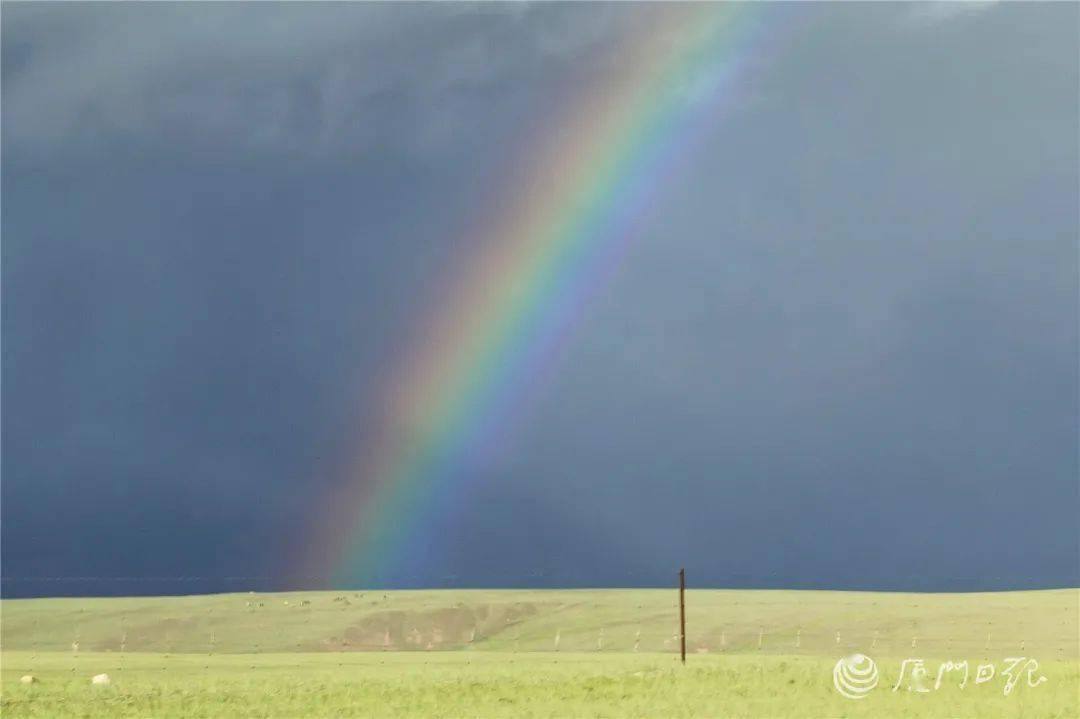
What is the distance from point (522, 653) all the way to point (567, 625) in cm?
2480

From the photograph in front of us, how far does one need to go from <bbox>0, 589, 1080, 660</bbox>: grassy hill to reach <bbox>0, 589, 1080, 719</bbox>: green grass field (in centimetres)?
31

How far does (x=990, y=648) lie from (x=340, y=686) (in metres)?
52.4

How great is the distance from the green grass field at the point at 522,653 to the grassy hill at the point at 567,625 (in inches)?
12.2

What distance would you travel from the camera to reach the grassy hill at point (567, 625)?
319 feet

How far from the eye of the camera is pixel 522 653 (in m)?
89.8

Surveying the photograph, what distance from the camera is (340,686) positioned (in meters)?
52.6

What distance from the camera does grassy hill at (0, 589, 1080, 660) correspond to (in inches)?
3826

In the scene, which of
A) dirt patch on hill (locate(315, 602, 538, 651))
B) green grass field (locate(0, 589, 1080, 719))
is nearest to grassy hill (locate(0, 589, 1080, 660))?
dirt patch on hill (locate(315, 602, 538, 651))

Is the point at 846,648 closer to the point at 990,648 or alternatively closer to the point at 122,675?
the point at 990,648

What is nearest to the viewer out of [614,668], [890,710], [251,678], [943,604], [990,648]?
[890,710]

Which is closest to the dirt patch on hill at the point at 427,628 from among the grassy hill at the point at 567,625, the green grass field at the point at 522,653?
the grassy hill at the point at 567,625

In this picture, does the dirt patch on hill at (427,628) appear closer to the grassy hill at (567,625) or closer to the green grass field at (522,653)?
the grassy hill at (567,625)

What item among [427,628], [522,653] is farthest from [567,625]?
[522,653]

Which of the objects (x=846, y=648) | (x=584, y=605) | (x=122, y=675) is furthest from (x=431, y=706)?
(x=584, y=605)
